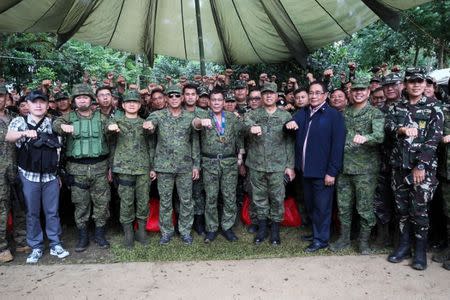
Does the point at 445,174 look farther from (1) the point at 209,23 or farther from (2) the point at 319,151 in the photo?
(1) the point at 209,23

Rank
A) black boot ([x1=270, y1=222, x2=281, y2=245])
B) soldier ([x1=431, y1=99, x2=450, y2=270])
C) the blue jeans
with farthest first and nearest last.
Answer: black boot ([x1=270, y1=222, x2=281, y2=245]) → the blue jeans → soldier ([x1=431, y1=99, x2=450, y2=270])

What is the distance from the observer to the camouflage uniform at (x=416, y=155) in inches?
144

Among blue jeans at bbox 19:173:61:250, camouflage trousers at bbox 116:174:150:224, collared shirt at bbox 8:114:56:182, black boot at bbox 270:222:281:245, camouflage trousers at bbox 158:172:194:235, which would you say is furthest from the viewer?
black boot at bbox 270:222:281:245

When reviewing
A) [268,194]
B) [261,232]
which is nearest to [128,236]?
[261,232]

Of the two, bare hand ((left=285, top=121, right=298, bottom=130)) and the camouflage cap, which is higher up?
the camouflage cap

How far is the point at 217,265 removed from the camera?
3971 millimetres

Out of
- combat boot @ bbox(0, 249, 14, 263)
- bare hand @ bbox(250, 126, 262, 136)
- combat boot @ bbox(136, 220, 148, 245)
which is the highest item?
bare hand @ bbox(250, 126, 262, 136)

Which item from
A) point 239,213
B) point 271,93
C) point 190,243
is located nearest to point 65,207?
point 190,243

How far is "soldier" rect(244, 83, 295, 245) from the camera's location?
4449 mm

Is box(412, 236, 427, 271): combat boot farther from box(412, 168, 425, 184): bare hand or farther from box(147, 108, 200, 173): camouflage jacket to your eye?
box(147, 108, 200, 173): camouflage jacket

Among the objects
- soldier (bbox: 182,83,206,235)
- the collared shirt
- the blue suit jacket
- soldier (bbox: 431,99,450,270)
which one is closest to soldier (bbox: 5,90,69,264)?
the collared shirt

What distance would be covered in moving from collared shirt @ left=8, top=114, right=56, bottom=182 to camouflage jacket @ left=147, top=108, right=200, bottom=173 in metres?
1.18

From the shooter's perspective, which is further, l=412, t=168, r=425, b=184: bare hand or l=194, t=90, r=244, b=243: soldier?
l=194, t=90, r=244, b=243: soldier

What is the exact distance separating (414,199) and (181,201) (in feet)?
9.02
